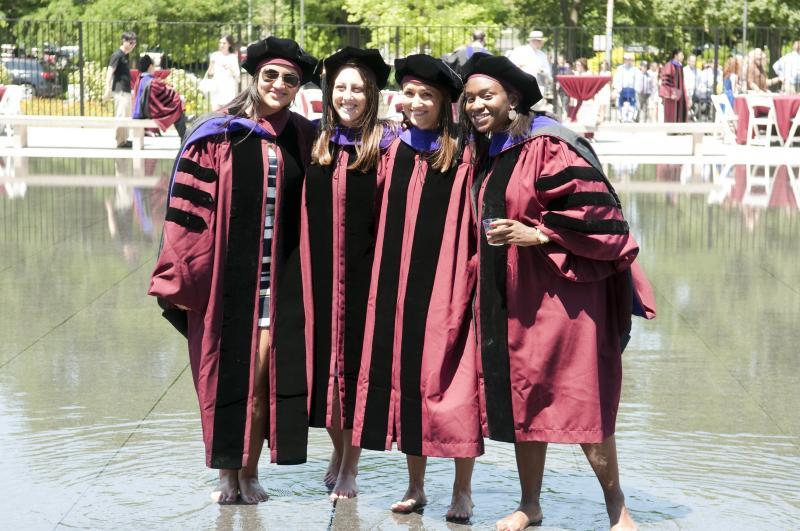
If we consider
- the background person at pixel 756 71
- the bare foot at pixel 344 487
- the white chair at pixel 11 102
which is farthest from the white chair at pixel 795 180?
the white chair at pixel 11 102

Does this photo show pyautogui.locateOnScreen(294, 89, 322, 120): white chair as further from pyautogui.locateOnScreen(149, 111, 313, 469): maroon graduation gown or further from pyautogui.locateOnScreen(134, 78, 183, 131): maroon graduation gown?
pyautogui.locateOnScreen(149, 111, 313, 469): maroon graduation gown

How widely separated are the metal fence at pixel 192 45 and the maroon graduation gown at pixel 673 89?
1.10m

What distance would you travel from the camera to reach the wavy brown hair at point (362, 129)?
14.8 ft

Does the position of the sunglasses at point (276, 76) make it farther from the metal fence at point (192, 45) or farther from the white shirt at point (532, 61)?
the metal fence at point (192, 45)

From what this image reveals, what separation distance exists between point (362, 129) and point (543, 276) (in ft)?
2.67

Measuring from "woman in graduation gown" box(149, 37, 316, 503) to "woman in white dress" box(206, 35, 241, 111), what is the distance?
1702 cm

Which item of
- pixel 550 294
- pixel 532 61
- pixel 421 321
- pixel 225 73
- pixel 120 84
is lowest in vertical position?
pixel 421 321

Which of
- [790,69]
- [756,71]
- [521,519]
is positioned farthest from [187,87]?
[521,519]

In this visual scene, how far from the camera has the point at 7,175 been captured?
16234 mm

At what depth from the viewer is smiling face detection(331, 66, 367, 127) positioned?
452 centimetres

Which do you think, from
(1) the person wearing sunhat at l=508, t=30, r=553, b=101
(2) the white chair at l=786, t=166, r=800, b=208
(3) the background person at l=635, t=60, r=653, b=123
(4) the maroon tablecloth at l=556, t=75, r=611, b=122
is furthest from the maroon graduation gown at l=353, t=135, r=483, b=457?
(3) the background person at l=635, t=60, r=653, b=123

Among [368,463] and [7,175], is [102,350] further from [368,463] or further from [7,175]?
[7,175]

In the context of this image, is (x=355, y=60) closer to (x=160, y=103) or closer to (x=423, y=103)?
(x=423, y=103)

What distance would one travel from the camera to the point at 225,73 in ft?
70.5
